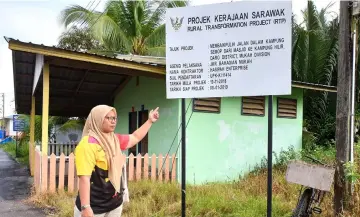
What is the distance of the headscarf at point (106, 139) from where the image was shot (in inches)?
133

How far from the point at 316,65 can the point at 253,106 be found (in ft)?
23.0

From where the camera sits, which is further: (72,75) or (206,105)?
(72,75)

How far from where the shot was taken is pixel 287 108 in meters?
11.5

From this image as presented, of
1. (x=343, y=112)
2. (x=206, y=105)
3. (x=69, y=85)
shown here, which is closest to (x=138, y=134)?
(x=343, y=112)

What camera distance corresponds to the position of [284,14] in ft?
14.7

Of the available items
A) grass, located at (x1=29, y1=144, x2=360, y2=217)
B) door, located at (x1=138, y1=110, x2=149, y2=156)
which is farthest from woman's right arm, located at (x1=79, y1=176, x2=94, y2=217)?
door, located at (x1=138, y1=110, x2=149, y2=156)

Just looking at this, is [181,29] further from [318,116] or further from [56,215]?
[318,116]

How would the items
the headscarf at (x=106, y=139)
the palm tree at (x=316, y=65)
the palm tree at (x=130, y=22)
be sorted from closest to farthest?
the headscarf at (x=106, y=139), the palm tree at (x=316, y=65), the palm tree at (x=130, y=22)

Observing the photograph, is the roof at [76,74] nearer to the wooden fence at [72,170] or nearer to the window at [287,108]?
the window at [287,108]

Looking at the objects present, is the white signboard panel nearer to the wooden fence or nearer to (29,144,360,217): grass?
(29,144,360,217): grass

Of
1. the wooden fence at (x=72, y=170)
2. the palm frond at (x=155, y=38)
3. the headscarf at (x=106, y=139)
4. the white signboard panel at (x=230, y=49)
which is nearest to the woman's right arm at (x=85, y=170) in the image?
the headscarf at (x=106, y=139)

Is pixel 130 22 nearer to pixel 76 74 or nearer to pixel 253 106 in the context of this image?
pixel 76 74

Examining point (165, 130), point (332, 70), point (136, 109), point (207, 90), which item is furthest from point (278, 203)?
point (332, 70)

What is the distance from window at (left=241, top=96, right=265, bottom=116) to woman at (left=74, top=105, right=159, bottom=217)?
733 centimetres
